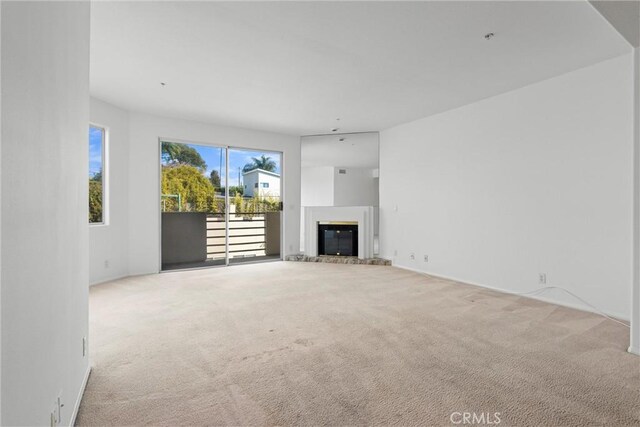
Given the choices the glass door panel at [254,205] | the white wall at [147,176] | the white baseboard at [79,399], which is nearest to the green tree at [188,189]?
the white wall at [147,176]

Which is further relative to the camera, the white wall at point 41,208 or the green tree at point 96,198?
the green tree at point 96,198

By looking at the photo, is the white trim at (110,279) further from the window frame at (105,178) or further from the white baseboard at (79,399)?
the white baseboard at (79,399)

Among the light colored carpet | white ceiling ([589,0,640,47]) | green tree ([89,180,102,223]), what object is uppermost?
white ceiling ([589,0,640,47])

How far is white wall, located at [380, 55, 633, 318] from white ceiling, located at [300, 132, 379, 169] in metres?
1.11

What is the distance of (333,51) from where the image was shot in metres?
3.22

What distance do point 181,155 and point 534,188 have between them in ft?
18.0

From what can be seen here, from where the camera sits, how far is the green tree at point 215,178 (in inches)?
244

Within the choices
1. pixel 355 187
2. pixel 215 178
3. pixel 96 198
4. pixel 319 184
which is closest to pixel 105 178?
pixel 96 198

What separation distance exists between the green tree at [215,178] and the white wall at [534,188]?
3.59 metres

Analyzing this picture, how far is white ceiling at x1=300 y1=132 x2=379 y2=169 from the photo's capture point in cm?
691

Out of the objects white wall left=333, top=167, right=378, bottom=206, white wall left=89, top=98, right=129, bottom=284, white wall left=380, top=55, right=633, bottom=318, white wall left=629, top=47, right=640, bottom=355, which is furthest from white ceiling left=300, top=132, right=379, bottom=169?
white wall left=629, top=47, right=640, bottom=355

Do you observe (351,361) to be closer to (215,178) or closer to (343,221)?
(343,221)

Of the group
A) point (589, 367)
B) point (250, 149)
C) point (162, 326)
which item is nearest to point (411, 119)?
point (250, 149)

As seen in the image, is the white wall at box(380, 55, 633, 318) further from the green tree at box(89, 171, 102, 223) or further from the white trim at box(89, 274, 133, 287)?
the green tree at box(89, 171, 102, 223)
